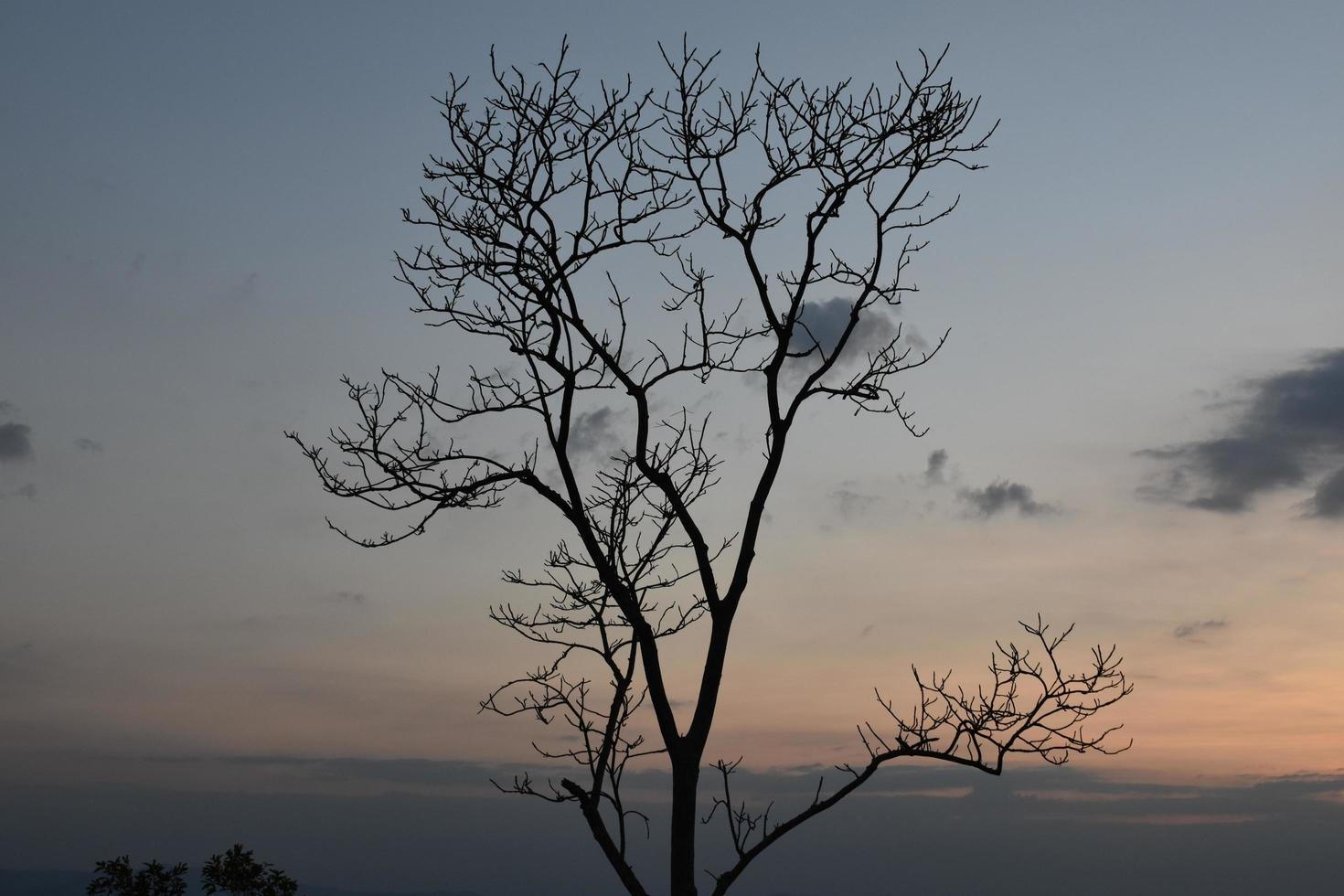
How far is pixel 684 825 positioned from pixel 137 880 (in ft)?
37.2

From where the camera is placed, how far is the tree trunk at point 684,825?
7059 mm

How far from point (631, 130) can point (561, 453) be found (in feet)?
7.54

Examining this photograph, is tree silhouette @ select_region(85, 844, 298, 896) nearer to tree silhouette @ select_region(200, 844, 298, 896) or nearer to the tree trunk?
tree silhouette @ select_region(200, 844, 298, 896)

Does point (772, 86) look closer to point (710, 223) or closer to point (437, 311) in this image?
point (710, 223)

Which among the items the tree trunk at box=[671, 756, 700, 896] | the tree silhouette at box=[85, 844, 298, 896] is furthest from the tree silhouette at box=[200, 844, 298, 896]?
the tree trunk at box=[671, 756, 700, 896]

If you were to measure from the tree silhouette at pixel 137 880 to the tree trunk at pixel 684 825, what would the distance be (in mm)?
10883

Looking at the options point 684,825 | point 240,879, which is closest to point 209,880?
point 240,879

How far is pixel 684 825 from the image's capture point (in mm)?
7152

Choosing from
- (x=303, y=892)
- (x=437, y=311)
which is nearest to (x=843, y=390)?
(x=437, y=311)

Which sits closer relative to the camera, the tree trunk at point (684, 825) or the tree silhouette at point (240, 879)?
the tree trunk at point (684, 825)

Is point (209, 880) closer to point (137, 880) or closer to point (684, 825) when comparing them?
point (137, 880)

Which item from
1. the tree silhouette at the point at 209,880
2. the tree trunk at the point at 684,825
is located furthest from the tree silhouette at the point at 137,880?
the tree trunk at the point at 684,825

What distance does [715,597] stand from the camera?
25.2 ft

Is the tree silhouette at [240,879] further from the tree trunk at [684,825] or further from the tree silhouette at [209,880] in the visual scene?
the tree trunk at [684,825]
